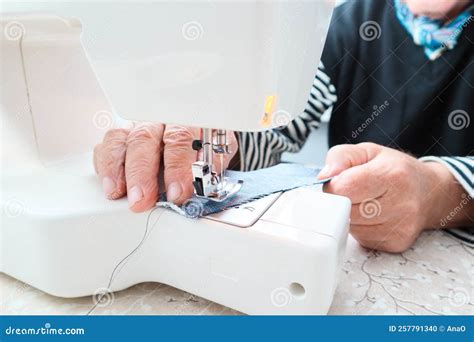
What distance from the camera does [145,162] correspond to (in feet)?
1.71

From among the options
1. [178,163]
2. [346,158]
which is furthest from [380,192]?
[178,163]

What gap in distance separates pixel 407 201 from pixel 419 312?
18cm

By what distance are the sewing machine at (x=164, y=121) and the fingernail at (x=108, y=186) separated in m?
0.01

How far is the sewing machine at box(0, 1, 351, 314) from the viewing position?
346 mm

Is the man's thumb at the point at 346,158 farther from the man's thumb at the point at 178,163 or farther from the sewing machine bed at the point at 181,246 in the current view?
the man's thumb at the point at 178,163

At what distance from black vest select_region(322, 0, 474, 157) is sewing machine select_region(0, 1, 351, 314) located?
2.28ft

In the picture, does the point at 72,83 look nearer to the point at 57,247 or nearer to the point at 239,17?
the point at 57,247

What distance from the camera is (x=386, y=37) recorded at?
1.09m

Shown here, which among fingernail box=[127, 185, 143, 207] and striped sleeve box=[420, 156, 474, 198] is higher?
fingernail box=[127, 185, 143, 207]

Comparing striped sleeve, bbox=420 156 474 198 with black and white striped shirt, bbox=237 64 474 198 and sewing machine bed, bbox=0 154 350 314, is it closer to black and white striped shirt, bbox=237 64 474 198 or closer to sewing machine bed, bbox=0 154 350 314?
black and white striped shirt, bbox=237 64 474 198

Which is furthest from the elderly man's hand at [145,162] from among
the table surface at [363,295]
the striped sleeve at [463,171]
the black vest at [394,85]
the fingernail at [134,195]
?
the black vest at [394,85]

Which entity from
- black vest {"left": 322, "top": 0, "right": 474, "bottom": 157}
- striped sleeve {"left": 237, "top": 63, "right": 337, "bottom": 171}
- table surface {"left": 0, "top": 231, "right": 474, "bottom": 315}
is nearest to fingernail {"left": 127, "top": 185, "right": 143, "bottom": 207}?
table surface {"left": 0, "top": 231, "right": 474, "bottom": 315}

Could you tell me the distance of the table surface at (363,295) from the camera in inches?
19.4
